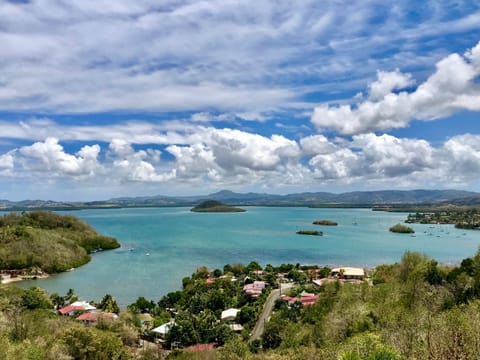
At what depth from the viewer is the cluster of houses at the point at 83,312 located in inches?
884

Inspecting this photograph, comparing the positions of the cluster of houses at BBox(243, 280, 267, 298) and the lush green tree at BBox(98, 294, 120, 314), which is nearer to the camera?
the lush green tree at BBox(98, 294, 120, 314)

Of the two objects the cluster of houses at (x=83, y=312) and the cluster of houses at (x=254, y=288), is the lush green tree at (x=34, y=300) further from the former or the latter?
the cluster of houses at (x=254, y=288)

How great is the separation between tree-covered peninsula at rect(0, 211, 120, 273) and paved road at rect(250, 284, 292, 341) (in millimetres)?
26085

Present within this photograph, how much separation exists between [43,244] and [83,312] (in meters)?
25.3

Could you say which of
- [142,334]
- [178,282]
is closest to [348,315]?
[142,334]

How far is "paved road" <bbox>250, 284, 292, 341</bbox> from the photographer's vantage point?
2154 cm

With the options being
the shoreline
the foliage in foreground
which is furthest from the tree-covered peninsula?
the foliage in foreground

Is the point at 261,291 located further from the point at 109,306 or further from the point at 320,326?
the point at 320,326

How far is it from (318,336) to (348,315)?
5.79 feet

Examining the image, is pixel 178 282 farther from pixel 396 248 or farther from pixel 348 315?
pixel 396 248

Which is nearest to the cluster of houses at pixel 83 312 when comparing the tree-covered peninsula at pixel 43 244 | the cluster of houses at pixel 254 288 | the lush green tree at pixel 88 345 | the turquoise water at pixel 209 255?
the turquoise water at pixel 209 255

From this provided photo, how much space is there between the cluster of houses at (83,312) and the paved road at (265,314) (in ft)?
27.1

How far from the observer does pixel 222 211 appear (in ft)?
600

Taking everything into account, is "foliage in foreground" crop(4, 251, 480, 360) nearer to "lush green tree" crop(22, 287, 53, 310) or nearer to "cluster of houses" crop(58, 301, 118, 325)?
"lush green tree" crop(22, 287, 53, 310)
